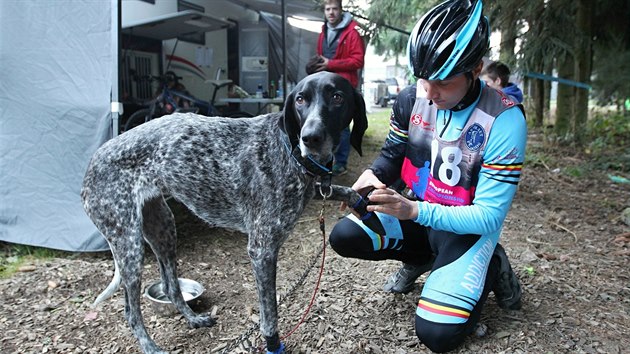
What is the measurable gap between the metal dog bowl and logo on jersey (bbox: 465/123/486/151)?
6.28 ft

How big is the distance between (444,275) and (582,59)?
24.6 ft

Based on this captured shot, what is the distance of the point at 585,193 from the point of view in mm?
5445

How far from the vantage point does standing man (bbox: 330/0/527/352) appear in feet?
6.88

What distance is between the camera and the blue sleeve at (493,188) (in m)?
2.16

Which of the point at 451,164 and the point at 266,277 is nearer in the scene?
the point at 266,277

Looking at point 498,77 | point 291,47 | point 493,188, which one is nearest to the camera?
point 493,188

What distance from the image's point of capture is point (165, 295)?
9.34ft

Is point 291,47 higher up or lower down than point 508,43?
higher up

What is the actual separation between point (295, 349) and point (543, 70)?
7.70 metres

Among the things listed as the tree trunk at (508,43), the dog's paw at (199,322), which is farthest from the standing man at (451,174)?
the tree trunk at (508,43)

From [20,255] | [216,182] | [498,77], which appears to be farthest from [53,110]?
[498,77]

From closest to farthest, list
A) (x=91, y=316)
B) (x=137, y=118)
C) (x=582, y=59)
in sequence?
(x=91, y=316)
(x=137, y=118)
(x=582, y=59)

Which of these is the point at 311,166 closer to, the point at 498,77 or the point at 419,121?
the point at 419,121

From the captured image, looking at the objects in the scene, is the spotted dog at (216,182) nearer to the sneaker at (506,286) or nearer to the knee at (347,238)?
the knee at (347,238)
